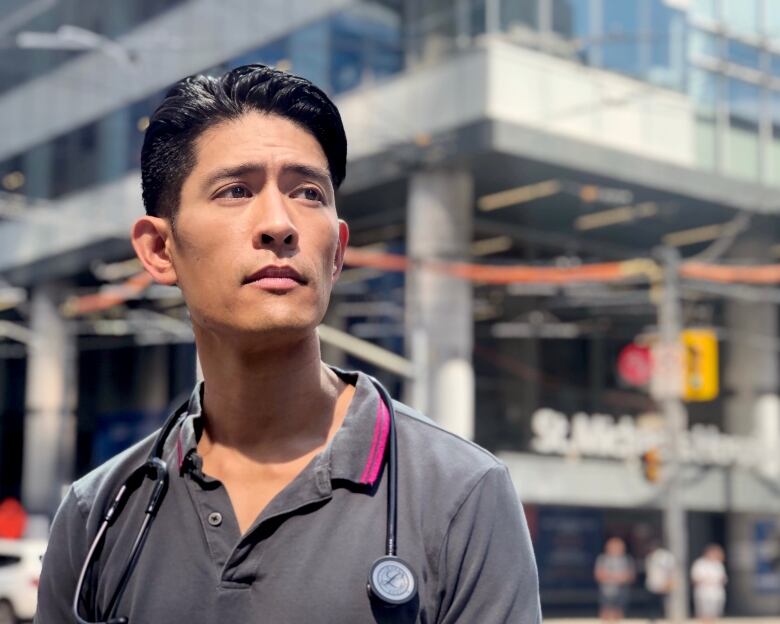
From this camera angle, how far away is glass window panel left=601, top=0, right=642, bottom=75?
2859 centimetres

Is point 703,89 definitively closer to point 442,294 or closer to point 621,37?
point 621,37

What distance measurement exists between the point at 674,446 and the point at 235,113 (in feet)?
71.9

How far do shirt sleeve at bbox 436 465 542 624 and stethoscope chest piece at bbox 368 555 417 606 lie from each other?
96 millimetres

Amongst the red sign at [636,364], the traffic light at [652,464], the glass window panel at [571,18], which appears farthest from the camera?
the red sign at [636,364]

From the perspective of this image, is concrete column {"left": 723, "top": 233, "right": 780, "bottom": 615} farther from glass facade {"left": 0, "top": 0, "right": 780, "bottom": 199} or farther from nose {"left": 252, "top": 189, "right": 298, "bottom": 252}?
nose {"left": 252, "top": 189, "right": 298, "bottom": 252}

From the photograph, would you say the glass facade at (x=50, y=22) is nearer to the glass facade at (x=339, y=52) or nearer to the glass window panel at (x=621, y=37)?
the glass facade at (x=339, y=52)

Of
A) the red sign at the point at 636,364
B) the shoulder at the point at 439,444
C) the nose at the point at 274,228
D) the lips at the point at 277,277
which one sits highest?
the red sign at the point at 636,364

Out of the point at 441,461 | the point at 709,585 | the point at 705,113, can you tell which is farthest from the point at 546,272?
the point at 441,461

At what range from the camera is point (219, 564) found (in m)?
2.21

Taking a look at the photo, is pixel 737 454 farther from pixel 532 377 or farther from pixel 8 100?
pixel 8 100

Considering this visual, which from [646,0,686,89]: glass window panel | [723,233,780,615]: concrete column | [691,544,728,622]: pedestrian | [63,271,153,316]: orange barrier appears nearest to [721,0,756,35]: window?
[646,0,686,89]: glass window panel

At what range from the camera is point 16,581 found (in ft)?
62.1

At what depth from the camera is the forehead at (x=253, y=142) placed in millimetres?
2338

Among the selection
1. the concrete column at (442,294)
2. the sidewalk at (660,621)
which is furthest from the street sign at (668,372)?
the sidewalk at (660,621)
